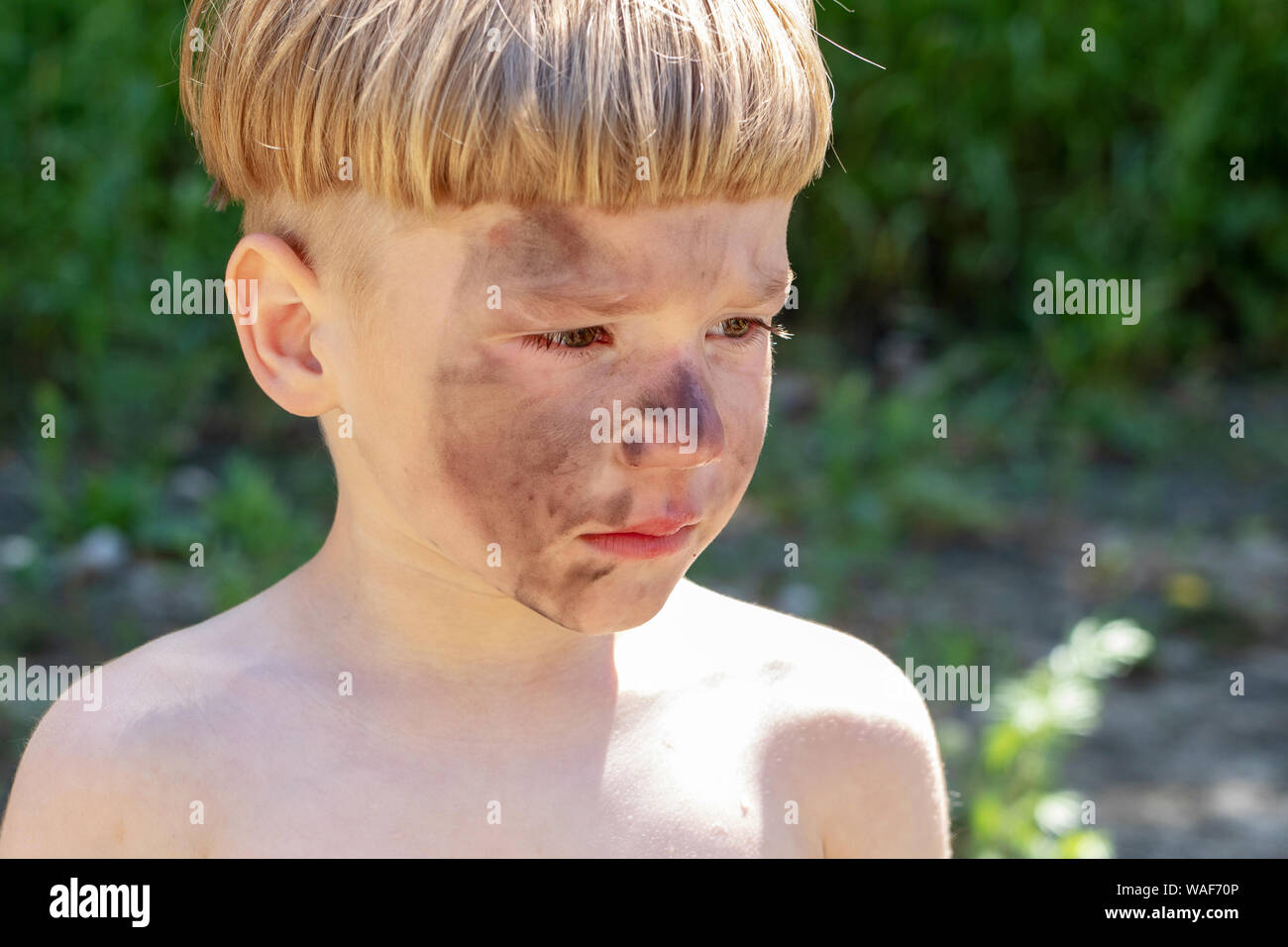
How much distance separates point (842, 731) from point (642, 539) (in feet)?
1.48

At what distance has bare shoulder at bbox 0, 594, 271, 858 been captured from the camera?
5.01 feet

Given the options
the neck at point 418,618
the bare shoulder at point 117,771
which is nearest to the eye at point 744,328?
the neck at point 418,618

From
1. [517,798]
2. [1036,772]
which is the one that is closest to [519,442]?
[517,798]

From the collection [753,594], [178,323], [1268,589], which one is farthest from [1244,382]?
[178,323]

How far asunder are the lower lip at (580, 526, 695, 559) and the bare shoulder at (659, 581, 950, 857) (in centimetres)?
35

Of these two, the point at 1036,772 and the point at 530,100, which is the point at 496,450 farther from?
the point at 1036,772

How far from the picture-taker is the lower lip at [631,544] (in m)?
1.49

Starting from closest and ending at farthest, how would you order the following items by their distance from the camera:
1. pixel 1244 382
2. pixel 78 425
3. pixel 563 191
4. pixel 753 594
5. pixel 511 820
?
pixel 563 191
pixel 511 820
pixel 753 594
pixel 78 425
pixel 1244 382

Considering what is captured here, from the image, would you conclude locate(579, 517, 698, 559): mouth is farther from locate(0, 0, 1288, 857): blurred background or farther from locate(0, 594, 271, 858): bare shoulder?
locate(0, 0, 1288, 857): blurred background

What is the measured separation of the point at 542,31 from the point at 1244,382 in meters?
4.80

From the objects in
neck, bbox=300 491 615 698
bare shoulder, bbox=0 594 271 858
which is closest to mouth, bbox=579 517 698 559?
neck, bbox=300 491 615 698

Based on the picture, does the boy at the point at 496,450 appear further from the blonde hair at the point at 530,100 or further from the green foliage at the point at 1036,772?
the green foliage at the point at 1036,772

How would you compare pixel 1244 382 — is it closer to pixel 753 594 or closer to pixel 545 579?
pixel 753 594

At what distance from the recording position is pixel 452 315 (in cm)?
143
